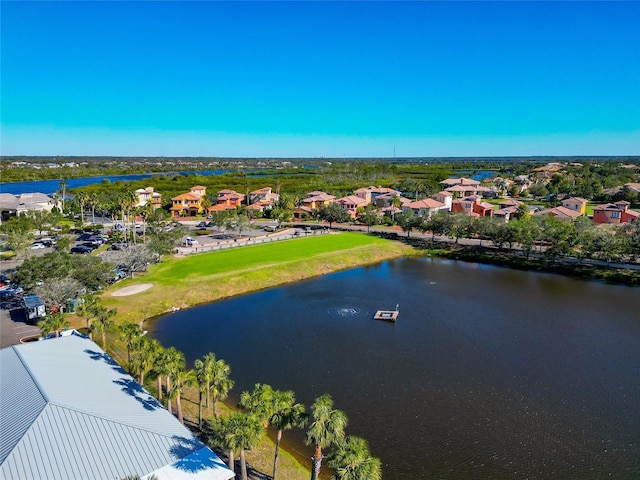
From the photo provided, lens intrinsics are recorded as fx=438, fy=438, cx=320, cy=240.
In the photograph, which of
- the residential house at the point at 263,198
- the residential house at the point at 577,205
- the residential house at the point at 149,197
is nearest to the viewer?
the residential house at the point at 577,205

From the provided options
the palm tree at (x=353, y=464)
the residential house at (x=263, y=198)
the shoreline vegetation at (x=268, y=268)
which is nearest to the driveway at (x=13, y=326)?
the shoreline vegetation at (x=268, y=268)

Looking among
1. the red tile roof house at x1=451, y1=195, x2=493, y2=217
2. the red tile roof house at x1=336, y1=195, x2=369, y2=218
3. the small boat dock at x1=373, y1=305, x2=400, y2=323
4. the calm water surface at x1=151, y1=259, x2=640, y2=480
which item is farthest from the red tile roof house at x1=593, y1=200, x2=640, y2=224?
Result: the small boat dock at x1=373, y1=305, x2=400, y2=323

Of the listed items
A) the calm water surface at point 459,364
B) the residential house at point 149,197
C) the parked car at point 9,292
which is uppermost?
the residential house at point 149,197

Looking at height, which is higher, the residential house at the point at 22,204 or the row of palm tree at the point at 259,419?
the residential house at the point at 22,204

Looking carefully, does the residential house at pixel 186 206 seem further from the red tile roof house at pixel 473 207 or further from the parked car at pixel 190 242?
the red tile roof house at pixel 473 207

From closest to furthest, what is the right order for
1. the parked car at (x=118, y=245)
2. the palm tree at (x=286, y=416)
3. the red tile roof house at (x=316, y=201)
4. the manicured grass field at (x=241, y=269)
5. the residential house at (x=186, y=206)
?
the palm tree at (x=286, y=416), the manicured grass field at (x=241, y=269), the parked car at (x=118, y=245), the residential house at (x=186, y=206), the red tile roof house at (x=316, y=201)

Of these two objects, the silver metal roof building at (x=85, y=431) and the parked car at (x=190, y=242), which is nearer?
the silver metal roof building at (x=85, y=431)

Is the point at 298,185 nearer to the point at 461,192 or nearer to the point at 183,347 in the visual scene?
the point at 461,192
